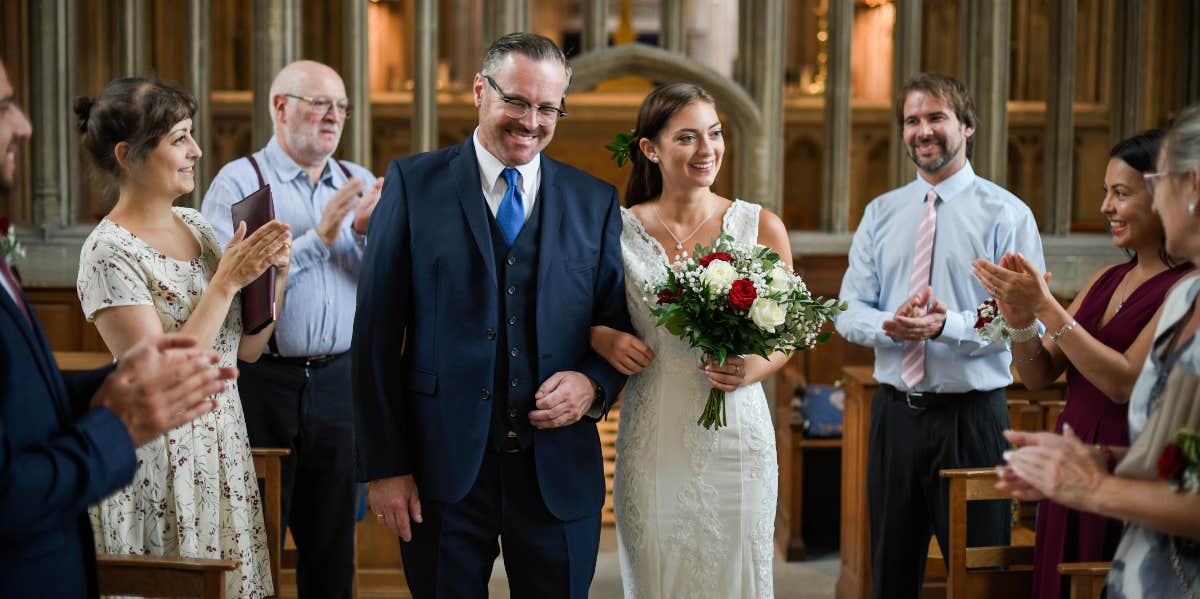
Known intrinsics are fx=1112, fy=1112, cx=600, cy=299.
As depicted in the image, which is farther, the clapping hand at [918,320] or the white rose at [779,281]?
the clapping hand at [918,320]

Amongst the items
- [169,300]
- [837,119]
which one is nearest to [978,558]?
[169,300]

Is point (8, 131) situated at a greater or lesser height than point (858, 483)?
greater

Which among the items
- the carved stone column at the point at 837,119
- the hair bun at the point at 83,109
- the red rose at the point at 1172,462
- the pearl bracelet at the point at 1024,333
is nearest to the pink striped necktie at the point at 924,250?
the pearl bracelet at the point at 1024,333

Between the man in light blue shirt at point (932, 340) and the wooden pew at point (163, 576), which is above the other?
the man in light blue shirt at point (932, 340)

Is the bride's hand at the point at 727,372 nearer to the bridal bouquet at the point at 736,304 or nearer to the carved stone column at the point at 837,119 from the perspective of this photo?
the bridal bouquet at the point at 736,304

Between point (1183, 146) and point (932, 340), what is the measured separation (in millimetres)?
1452

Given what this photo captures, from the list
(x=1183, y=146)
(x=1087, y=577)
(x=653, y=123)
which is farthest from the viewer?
(x=653, y=123)

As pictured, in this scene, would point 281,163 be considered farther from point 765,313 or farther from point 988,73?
point 988,73

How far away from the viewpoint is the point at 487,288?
7.76ft

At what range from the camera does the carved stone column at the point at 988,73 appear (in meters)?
6.02

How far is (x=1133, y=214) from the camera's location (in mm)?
2664

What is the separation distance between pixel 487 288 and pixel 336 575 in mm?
1475

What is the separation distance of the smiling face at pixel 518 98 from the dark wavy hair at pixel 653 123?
44 centimetres

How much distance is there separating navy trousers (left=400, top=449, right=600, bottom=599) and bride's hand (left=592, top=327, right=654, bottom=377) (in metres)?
0.28
